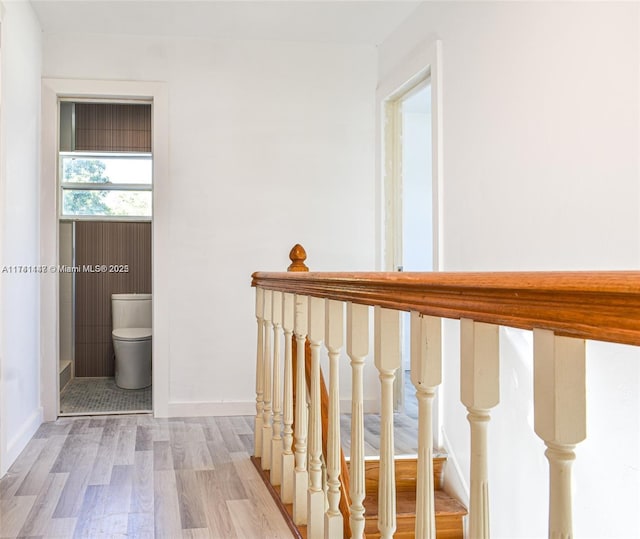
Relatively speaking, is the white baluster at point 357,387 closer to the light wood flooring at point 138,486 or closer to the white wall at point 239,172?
the light wood flooring at point 138,486

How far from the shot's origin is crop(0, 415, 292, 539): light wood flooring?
217 cm

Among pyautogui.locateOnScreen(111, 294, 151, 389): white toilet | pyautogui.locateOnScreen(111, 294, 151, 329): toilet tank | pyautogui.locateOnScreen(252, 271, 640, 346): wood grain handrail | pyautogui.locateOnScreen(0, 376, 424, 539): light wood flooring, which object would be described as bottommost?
pyautogui.locateOnScreen(0, 376, 424, 539): light wood flooring

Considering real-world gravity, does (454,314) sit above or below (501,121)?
below

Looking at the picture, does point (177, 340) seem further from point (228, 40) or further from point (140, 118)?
point (140, 118)

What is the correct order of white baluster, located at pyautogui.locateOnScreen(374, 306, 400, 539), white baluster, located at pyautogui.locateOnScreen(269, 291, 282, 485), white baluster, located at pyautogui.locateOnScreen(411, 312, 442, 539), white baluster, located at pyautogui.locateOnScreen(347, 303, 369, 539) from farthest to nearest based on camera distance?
white baluster, located at pyautogui.locateOnScreen(269, 291, 282, 485) → white baluster, located at pyautogui.locateOnScreen(347, 303, 369, 539) → white baluster, located at pyautogui.locateOnScreen(374, 306, 400, 539) → white baluster, located at pyautogui.locateOnScreen(411, 312, 442, 539)

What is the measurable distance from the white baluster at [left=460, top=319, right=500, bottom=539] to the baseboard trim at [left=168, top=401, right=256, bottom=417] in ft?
11.4

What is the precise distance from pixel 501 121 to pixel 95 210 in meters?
3.69

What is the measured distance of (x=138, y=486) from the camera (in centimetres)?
261

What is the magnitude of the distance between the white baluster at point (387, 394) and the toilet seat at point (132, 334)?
Result: 162 inches

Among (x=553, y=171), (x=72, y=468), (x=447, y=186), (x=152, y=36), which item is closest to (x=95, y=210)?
(x=152, y=36)

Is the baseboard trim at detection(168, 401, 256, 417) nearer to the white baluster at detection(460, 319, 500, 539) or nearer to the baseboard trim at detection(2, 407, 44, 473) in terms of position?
the baseboard trim at detection(2, 407, 44, 473)

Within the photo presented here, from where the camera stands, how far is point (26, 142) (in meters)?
3.46

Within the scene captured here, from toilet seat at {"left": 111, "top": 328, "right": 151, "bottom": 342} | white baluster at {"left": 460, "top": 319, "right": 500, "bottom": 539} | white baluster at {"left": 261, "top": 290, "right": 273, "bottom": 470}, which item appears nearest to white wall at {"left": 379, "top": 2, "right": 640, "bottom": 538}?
white baluster at {"left": 261, "top": 290, "right": 273, "bottom": 470}

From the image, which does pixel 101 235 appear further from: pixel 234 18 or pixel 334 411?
pixel 334 411
